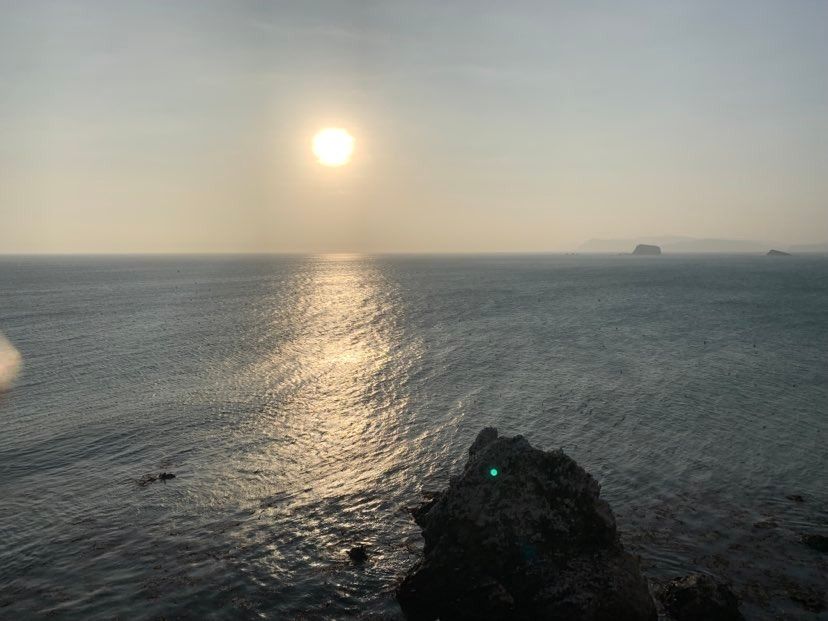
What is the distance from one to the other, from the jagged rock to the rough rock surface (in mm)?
1415

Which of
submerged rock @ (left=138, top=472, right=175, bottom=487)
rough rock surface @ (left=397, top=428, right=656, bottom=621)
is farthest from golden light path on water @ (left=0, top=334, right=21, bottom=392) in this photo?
rough rock surface @ (left=397, top=428, right=656, bottom=621)

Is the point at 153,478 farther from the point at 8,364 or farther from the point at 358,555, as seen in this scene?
the point at 8,364

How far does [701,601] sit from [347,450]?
80.2 feet

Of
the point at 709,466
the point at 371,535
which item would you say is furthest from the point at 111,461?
the point at 709,466

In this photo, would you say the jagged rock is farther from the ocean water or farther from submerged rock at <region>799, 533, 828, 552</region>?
submerged rock at <region>799, 533, 828, 552</region>

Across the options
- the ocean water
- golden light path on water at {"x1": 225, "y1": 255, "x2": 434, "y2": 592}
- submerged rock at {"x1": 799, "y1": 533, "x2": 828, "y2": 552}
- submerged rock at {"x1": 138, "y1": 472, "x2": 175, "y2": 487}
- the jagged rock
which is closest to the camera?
the jagged rock

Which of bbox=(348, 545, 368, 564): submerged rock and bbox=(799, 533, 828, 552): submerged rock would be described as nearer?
bbox=(348, 545, 368, 564): submerged rock

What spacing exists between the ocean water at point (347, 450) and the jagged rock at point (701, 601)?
133 cm

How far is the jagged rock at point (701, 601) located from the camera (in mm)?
18641

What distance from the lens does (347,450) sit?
1465 inches

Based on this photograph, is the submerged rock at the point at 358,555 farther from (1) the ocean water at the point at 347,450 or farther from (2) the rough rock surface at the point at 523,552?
(2) the rough rock surface at the point at 523,552

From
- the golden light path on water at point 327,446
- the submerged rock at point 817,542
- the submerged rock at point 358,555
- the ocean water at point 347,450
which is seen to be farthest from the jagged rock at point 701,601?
the submerged rock at point 358,555

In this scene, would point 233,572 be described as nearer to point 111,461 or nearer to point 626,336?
point 111,461

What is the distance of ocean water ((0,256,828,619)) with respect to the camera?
22109 mm
